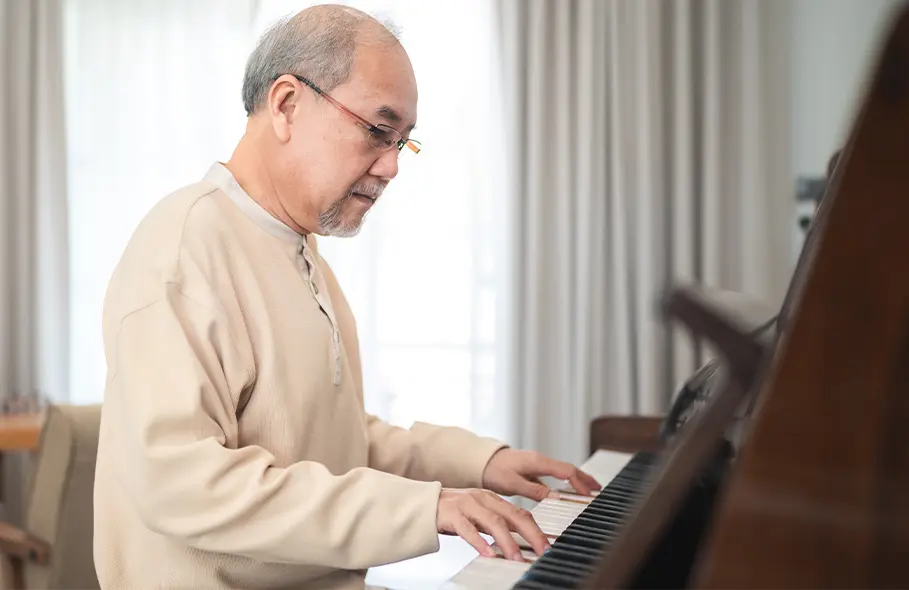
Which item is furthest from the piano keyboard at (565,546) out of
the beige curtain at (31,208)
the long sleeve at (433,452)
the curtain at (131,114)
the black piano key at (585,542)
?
the beige curtain at (31,208)

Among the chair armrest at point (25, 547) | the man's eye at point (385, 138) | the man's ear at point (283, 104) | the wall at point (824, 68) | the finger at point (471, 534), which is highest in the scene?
the wall at point (824, 68)

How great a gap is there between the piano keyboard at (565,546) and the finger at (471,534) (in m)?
0.01

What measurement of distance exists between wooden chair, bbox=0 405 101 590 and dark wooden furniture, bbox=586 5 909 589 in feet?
6.58

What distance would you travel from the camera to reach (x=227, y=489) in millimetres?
1082

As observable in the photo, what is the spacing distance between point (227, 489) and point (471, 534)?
311mm

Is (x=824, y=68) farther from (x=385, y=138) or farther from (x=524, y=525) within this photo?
(x=524, y=525)

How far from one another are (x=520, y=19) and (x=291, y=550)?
3.07 m

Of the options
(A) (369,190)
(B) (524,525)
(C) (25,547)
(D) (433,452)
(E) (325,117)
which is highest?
(E) (325,117)

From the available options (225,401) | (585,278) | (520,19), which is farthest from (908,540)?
(520,19)

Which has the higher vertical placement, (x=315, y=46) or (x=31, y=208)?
(x=315, y=46)

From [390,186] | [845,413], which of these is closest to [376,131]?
[845,413]

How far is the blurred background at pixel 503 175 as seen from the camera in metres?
3.48

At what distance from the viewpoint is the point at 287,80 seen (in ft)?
4.67

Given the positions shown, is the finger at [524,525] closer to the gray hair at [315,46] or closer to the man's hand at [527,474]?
the man's hand at [527,474]
